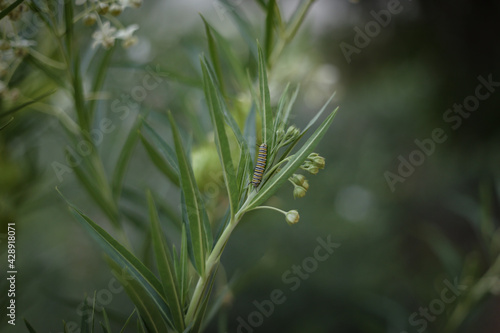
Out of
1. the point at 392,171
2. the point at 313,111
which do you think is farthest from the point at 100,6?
the point at 392,171

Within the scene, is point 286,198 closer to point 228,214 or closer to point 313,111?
point 313,111

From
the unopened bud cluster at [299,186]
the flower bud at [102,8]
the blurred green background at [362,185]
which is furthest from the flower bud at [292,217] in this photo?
the blurred green background at [362,185]
